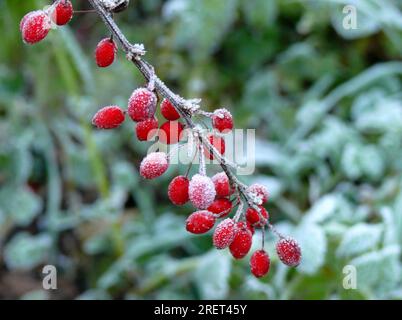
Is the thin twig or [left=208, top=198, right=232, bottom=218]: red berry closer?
the thin twig

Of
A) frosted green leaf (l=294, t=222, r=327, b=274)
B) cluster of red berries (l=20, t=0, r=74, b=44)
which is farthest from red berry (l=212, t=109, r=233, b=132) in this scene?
frosted green leaf (l=294, t=222, r=327, b=274)

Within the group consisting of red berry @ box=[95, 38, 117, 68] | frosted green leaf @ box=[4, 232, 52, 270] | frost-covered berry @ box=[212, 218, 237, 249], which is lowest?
frost-covered berry @ box=[212, 218, 237, 249]

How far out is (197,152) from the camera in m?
0.90

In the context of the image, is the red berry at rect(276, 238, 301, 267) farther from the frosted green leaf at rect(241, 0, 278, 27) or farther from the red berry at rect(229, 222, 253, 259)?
the frosted green leaf at rect(241, 0, 278, 27)

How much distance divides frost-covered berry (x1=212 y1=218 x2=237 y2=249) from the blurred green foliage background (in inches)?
25.8

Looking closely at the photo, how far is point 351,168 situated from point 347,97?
0.48 metres

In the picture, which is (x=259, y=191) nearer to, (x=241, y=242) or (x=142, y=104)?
(x=241, y=242)

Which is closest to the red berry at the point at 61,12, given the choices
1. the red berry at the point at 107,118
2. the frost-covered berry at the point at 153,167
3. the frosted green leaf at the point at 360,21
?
the red berry at the point at 107,118

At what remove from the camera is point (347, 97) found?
7.46 ft

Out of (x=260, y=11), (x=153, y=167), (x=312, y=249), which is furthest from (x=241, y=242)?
(x=260, y=11)

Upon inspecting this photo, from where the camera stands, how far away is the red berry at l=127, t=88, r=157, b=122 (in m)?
0.81

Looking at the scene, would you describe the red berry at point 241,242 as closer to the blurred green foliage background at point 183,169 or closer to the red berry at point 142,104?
the red berry at point 142,104

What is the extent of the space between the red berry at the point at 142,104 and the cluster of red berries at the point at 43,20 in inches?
7.1

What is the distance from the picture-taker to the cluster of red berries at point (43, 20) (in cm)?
90
